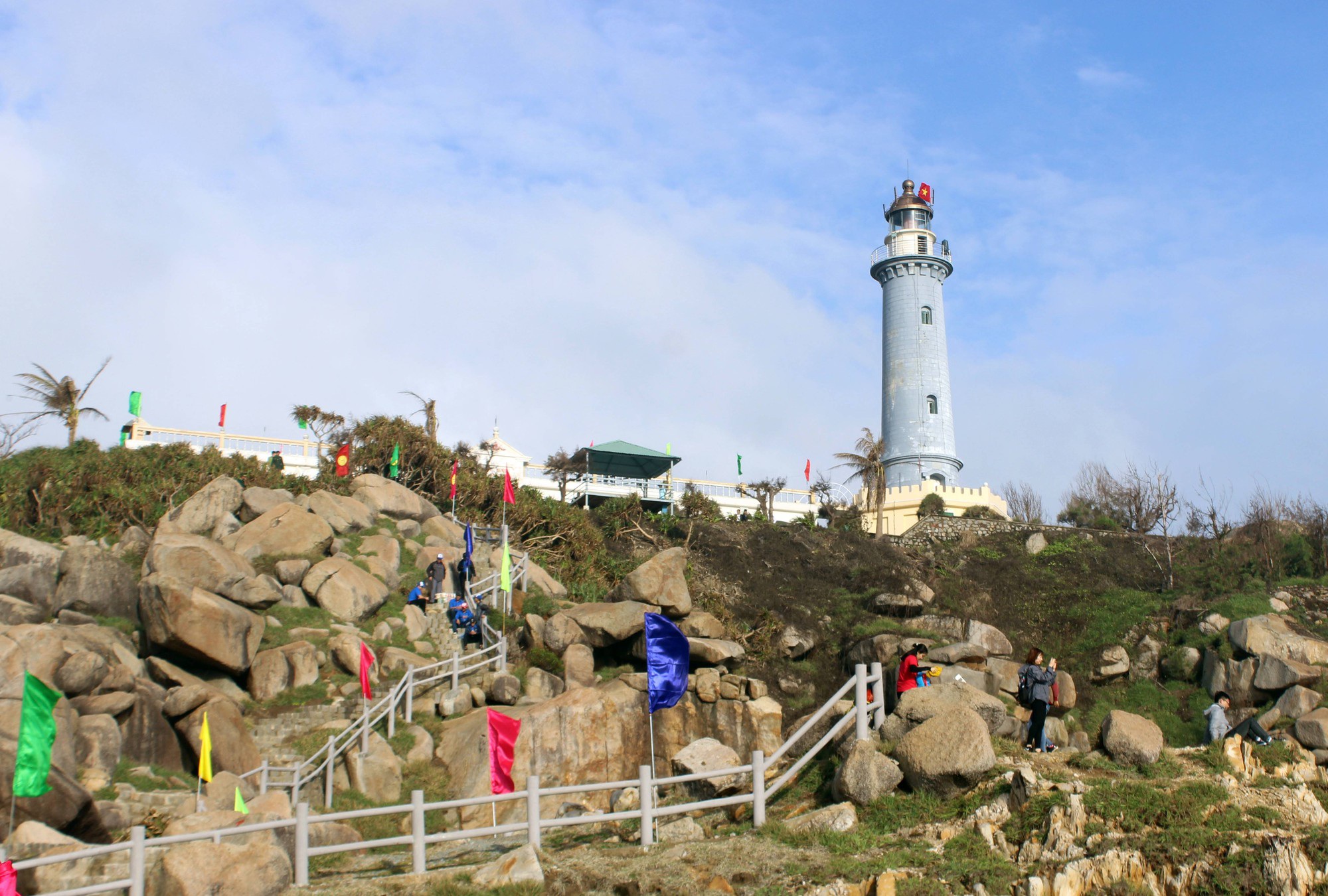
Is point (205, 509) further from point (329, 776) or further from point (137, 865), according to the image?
point (137, 865)

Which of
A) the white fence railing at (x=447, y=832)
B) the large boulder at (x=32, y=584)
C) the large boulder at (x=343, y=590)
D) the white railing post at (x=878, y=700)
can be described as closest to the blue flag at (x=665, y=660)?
the white fence railing at (x=447, y=832)

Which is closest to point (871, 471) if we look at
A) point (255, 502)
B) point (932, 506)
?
point (932, 506)

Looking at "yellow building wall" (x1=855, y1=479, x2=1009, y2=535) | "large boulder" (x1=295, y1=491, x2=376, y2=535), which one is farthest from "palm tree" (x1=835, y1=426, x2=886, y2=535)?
"large boulder" (x1=295, y1=491, x2=376, y2=535)

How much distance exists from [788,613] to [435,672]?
12.4 metres

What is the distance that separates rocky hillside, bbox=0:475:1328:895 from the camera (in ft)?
35.7

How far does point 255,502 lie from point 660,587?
11.1 m

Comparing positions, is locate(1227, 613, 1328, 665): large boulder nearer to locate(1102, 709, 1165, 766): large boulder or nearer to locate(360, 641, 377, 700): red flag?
locate(1102, 709, 1165, 766): large boulder

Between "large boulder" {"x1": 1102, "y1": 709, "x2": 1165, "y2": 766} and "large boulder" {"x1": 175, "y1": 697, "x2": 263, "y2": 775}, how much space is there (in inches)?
546

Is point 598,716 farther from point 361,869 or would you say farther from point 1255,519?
point 1255,519

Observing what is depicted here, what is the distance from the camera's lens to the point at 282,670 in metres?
20.7

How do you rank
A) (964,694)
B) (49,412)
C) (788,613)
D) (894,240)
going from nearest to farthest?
(964,694)
(788,613)
(49,412)
(894,240)

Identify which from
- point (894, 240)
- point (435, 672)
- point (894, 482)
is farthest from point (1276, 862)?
point (894, 240)

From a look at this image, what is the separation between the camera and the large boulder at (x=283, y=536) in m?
25.0

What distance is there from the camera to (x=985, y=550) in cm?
3806
